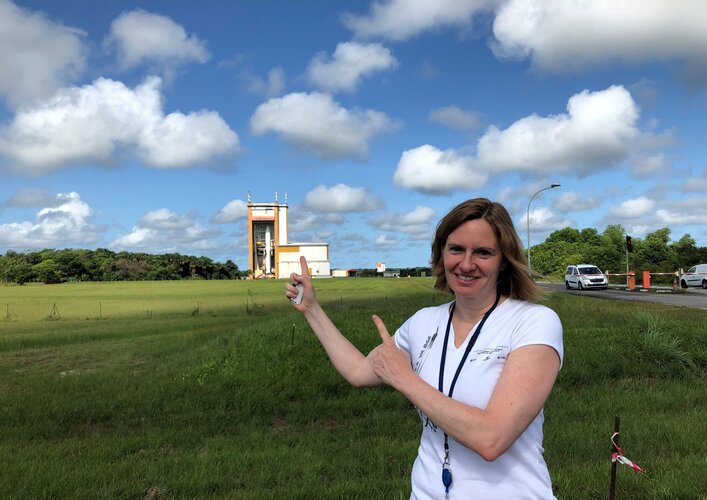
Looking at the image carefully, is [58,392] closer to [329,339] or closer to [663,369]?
[329,339]

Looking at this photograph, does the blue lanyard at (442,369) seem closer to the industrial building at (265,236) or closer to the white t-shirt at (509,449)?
the white t-shirt at (509,449)

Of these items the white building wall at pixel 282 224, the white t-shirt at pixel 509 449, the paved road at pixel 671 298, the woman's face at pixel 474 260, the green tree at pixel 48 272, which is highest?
the white building wall at pixel 282 224

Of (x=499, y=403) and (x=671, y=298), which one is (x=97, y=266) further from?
(x=499, y=403)

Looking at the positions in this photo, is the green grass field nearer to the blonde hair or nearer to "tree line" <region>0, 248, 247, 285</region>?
the blonde hair

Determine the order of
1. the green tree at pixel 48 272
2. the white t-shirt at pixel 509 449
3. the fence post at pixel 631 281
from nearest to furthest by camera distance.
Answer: the white t-shirt at pixel 509 449 → the fence post at pixel 631 281 → the green tree at pixel 48 272

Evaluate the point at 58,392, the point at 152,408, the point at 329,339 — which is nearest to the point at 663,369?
the point at 152,408

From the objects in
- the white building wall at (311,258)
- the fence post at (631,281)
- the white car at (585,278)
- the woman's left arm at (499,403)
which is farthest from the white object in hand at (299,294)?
the white building wall at (311,258)

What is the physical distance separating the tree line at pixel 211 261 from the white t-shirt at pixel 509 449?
227 feet

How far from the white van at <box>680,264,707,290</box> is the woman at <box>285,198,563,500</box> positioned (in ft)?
135

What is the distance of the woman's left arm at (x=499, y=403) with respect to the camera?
163cm

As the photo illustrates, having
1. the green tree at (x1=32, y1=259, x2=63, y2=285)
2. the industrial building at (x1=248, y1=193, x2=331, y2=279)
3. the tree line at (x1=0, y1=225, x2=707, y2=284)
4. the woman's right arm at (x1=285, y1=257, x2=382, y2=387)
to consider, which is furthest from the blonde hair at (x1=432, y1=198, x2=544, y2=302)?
the industrial building at (x1=248, y1=193, x2=331, y2=279)

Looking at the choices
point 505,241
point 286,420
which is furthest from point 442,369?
point 286,420

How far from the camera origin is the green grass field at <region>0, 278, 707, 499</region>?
497 centimetres

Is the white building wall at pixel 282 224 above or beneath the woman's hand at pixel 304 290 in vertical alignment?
above
